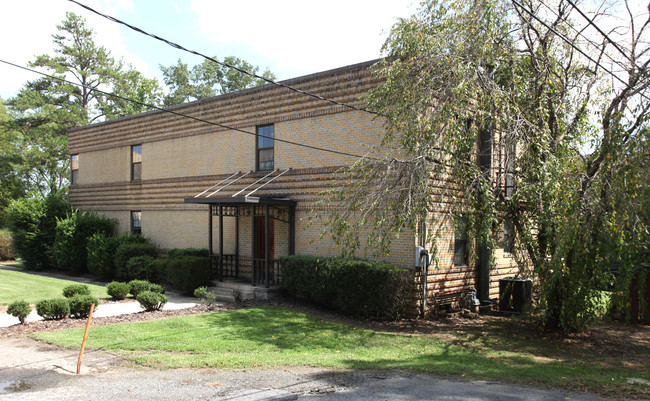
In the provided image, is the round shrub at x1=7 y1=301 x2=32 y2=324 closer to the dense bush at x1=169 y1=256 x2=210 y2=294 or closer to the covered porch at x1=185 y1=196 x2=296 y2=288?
the dense bush at x1=169 y1=256 x2=210 y2=294

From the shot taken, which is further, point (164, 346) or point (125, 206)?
point (125, 206)

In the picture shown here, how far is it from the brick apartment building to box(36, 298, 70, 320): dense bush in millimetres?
5470

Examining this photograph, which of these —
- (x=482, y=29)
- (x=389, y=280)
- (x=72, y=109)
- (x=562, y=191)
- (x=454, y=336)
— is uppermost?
(x=72, y=109)

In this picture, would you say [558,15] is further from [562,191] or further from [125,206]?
[125,206]

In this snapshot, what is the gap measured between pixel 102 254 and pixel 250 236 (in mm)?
7176

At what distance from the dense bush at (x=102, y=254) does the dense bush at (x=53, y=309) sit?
332 inches

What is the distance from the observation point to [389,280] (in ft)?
41.4

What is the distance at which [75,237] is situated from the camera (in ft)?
71.3

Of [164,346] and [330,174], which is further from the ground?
[330,174]

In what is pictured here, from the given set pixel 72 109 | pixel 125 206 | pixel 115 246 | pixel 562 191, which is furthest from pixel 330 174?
pixel 72 109

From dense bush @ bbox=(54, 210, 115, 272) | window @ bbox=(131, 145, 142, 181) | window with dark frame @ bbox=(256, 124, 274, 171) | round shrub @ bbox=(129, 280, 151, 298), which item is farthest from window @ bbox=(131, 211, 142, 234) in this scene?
window with dark frame @ bbox=(256, 124, 274, 171)

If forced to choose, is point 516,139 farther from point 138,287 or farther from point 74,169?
point 74,169

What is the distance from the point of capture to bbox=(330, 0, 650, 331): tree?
9.52 metres

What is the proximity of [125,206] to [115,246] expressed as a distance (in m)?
2.79
